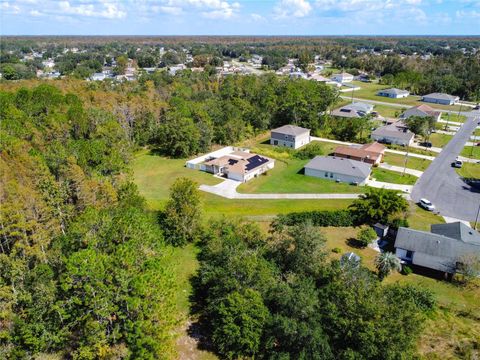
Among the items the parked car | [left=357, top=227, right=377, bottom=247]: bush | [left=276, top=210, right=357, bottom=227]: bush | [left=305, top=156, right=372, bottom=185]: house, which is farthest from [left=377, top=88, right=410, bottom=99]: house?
[left=357, top=227, right=377, bottom=247]: bush

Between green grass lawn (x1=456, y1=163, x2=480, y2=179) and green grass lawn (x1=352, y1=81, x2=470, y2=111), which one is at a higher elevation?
green grass lawn (x1=352, y1=81, x2=470, y2=111)

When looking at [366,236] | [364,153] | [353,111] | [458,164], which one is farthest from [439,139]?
[366,236]

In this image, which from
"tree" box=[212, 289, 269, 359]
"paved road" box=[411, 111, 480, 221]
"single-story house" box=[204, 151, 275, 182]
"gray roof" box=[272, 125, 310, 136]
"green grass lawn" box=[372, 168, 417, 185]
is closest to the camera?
"tree" box=[212, 289, 269, 359]

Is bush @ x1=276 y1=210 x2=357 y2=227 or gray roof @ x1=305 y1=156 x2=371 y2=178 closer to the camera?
bush @ x1=276 y1=210 x2=357 y2=227

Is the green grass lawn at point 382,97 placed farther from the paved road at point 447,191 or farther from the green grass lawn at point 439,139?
the paved road at point 447,191

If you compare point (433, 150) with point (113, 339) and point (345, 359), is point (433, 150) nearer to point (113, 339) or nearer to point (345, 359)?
point (345, 359)

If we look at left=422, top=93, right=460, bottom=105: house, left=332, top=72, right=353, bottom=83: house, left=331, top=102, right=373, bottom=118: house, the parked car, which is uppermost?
left=332, top=72, right=353, bottom=83: house

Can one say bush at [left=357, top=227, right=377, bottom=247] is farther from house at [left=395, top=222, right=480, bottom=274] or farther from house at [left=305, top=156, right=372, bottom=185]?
house at [left=305, top=156, right=372, bottom=185]
